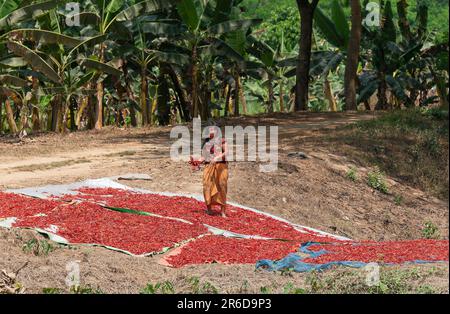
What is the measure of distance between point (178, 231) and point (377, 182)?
8.05 metres

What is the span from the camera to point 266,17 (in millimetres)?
62219

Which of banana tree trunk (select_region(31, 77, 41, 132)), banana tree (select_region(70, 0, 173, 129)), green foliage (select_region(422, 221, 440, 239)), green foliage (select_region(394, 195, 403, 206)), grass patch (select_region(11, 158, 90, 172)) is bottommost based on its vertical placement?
green foliage (select_region(422, 221, 440, 239))

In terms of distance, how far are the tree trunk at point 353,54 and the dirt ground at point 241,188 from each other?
5.53 metres

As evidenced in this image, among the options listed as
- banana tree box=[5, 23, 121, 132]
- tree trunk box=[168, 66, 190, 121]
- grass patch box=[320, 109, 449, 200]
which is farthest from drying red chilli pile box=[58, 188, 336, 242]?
tree trunk box=[168, 66, 190, 121]

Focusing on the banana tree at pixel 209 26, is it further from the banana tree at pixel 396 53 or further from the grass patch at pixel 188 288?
the grass patch at pixel 188 288

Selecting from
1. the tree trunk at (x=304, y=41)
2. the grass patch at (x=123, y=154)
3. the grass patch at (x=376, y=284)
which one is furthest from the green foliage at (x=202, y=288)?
the tree trunk at (x=304, y=41)

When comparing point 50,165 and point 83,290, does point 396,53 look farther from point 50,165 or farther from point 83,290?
point 83,290

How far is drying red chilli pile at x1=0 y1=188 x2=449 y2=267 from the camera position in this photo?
1128 cm

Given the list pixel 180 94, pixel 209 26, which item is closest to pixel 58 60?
pixel 209 26

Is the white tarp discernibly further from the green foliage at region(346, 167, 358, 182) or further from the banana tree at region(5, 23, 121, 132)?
the banana tree at region(5, 23, 121, 132)

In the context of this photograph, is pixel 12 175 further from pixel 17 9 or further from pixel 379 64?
pixel 379 64

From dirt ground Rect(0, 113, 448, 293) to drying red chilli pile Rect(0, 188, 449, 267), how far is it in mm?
583

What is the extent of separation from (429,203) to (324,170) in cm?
238
